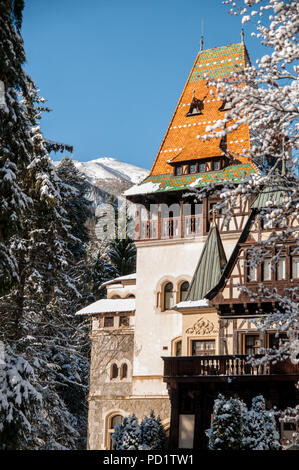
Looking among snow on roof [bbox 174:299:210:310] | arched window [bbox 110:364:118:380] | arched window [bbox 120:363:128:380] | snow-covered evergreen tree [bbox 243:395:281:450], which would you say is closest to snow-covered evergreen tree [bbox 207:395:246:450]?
snow-covered evergreen tree [bbox 243:395:281:450]

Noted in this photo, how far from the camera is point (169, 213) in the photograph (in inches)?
1486

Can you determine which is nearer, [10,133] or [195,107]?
[10,133]

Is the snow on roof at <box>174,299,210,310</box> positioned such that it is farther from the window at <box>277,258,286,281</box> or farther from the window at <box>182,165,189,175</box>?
the window at <box>182,165,189,175</box>

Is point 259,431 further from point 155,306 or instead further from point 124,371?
point 124,371

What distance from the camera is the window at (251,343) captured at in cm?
2977

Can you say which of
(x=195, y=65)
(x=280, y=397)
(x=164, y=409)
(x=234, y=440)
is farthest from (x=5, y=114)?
(x=195, y=65)

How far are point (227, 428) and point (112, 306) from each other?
58.1ft

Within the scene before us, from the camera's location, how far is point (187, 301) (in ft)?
106

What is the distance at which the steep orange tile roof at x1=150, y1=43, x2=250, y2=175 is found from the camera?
37656 millimetres

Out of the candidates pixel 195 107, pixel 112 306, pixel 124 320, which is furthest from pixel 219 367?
pixel 195 107

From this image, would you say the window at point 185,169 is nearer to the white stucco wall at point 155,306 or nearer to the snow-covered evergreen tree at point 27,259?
the white stucco wall at point 155,306

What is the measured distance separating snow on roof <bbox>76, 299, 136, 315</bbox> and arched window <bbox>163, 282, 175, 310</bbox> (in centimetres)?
258

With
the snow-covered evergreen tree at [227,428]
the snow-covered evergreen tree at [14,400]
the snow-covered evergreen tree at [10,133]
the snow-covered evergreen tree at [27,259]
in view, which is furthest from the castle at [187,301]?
the snow-covered evergreen tree at [10,133]

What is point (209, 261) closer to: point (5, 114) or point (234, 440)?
point (234, 440)
